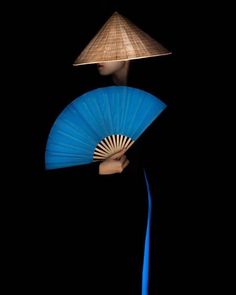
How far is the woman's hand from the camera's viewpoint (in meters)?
1.23

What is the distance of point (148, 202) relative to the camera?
1311 millimetres

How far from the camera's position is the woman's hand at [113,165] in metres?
1.23

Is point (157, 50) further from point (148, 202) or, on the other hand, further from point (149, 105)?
point (148, 202)

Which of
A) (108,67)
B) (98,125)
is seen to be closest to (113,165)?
(98,125)

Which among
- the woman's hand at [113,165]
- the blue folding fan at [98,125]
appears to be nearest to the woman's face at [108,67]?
the blue folding fan at [98,125]

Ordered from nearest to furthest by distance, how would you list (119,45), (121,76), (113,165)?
(119,45) → (113,165) → (121,76)

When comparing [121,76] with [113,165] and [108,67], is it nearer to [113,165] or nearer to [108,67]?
[108,67]

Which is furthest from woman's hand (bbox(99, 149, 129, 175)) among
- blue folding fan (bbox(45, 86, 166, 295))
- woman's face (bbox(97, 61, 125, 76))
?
woman's face (bbox(97, 61, 125, 76))

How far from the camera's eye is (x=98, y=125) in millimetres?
1195

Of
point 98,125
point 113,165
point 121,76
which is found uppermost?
point 121,76

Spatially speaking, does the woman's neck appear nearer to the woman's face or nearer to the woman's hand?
the woman's face

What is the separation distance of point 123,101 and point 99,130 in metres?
0.14

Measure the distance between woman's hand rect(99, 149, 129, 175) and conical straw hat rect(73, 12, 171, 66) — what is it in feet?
1.13

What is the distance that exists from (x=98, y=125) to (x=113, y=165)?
0.52 ft
